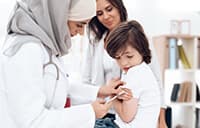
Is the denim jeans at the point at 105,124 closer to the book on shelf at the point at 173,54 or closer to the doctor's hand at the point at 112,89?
the doctor's hand at the point at 112,89

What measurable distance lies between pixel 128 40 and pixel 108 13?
1.47 ft

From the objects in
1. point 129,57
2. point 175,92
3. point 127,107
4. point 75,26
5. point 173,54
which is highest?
point 75,26

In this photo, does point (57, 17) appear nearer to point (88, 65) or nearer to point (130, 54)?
point (130, 54)

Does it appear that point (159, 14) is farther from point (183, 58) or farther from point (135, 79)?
point (135, 79)

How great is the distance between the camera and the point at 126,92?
148 centimetres

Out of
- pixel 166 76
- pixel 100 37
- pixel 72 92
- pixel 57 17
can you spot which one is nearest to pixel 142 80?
pixel 72 92

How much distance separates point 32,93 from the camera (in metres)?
1.15

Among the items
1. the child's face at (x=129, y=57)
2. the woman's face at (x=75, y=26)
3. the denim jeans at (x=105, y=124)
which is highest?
the woman's face at (x=75, y=26)

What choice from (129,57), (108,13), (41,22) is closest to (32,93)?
(41,22)

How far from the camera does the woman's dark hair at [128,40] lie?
1570mm

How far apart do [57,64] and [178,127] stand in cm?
281

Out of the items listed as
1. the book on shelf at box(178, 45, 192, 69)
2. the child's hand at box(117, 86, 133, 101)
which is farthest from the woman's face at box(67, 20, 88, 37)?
the book on shelf at box(178, 45, 192, 69)

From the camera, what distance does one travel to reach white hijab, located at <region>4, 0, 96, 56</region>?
47.4 inches

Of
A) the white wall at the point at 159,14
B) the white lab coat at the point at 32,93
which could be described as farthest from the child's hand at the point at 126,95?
the white wall at the point at 159,14
